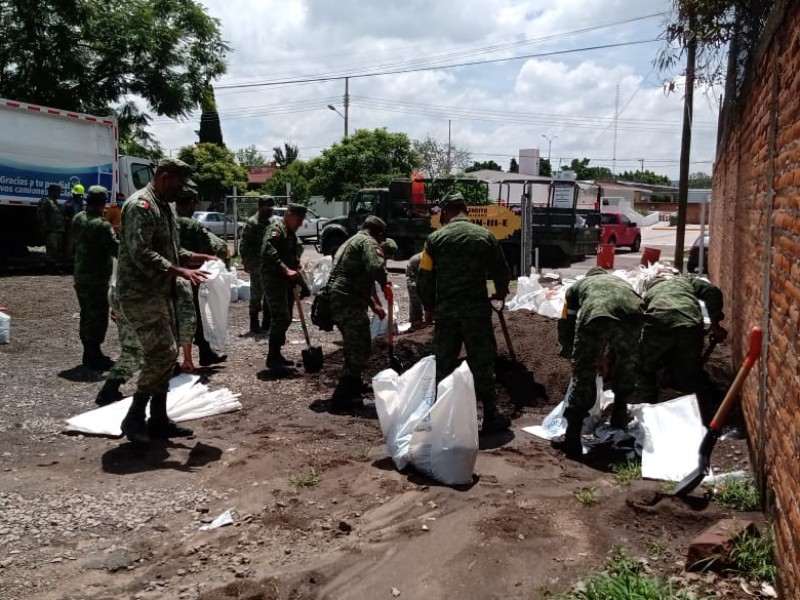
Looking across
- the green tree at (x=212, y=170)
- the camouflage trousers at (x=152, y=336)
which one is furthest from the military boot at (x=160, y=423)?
the green tree at (x=212, y=170)

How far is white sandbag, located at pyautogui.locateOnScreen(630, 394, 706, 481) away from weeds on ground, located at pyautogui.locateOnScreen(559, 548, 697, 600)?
1.23m

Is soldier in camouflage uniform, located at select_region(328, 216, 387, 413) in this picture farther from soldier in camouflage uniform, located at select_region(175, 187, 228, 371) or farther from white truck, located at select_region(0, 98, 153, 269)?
white truck, located at select_region(0, 98, 153, 269)

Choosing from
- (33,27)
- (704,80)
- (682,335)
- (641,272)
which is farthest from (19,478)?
(33,27)

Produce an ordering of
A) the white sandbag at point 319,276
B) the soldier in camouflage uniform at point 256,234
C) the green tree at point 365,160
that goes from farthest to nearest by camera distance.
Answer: the green tree at point 365,160, the white sandbag at point 319,276, the soldier in camouflage uniform at point 256,234

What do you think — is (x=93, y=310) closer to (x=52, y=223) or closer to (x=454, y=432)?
(x=454, y=432)

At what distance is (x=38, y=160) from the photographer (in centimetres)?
1458

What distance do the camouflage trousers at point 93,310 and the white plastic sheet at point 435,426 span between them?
355cm

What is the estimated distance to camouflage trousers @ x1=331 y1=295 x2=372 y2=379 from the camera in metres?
5.85

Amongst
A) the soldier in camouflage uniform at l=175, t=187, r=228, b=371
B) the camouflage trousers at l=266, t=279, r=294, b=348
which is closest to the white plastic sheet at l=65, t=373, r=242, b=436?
the soldier in camouflage uniform at l=175, t=187, r=228, b=371

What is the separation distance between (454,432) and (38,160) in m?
13.5

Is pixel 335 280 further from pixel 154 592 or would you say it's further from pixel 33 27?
pixel 33 27

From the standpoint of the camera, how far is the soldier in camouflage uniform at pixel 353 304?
5852 millimetres

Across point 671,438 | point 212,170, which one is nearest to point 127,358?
point 671,438

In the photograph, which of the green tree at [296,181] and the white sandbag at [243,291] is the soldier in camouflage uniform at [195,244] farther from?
the green tree at [296,181]
